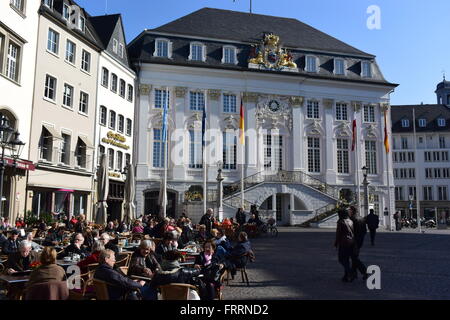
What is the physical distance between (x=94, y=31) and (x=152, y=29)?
22.0ft

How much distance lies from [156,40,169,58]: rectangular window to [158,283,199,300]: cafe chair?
29.4 metres

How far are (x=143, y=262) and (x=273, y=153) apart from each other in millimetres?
27852

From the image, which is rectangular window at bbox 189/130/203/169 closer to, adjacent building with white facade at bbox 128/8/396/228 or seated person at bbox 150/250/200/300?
adjacent building with white facade at bbox 128/8/396/228

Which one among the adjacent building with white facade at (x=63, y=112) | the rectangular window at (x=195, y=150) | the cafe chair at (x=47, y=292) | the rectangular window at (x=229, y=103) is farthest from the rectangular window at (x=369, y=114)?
the cafe chair at (x=47, y=292)

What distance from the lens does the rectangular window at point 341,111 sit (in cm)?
3684

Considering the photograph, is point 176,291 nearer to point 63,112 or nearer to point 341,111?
point 63,112

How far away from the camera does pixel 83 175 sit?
24797 mm

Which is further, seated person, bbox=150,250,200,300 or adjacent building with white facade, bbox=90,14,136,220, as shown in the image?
adjacent building with white facade, bbox=90,14,136,220

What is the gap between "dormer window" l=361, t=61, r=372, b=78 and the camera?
3800cm

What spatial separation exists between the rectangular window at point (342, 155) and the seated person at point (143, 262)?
99.1 feet

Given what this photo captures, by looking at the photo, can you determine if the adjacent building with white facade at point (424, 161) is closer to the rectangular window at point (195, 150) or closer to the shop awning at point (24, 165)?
the rectangular window at point (195, 150)

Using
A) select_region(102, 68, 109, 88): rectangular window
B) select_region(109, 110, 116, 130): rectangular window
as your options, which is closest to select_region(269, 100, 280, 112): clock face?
select_region(109, 110, 116, 130): rectangular window

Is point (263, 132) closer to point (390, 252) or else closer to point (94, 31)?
point (94, 31)
